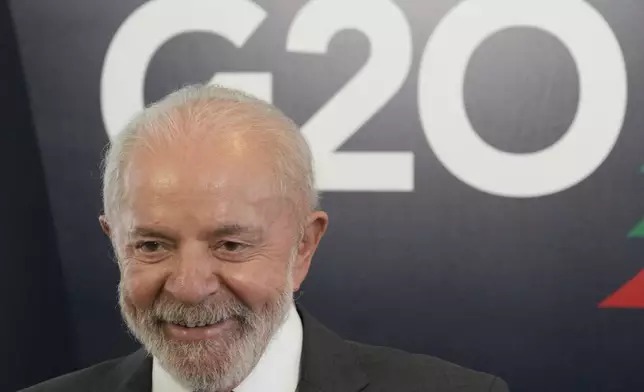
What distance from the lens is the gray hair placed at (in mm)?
1062

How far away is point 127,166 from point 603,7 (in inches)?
45.6

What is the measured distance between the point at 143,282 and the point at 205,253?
112 millimetres

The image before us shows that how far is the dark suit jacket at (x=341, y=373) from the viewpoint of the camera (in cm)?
121

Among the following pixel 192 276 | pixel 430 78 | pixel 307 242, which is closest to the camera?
pixel 192 276

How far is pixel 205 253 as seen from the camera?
3.29 feet

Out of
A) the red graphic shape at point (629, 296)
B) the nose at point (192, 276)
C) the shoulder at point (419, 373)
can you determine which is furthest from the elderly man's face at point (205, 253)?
the red graphic shape at point (629, 296)

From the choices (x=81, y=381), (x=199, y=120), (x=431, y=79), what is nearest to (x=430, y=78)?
(x=431, y=79)

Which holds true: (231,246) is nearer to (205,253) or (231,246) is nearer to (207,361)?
(205,253)

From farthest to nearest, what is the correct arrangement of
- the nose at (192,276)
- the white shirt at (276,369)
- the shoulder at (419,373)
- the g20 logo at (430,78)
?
1. the g20 logo at (430,78)
2. the shoulder at (419,373)
3. the white shirt at (276,369)
4. the nose at (192,276)

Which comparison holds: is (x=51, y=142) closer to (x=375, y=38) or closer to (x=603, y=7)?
(x=375, y=38)

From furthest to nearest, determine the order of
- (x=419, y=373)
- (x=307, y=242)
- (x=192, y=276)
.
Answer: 1. (x=419, y=373)
2. (x=307, y=242)
3. (x=192, y=276)

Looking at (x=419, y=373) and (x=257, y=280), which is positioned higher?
(x=257, y=280)

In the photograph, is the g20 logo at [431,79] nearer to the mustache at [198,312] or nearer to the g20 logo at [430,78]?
the g20 logo at [430,78]

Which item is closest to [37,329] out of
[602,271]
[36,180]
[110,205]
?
[36,180]
